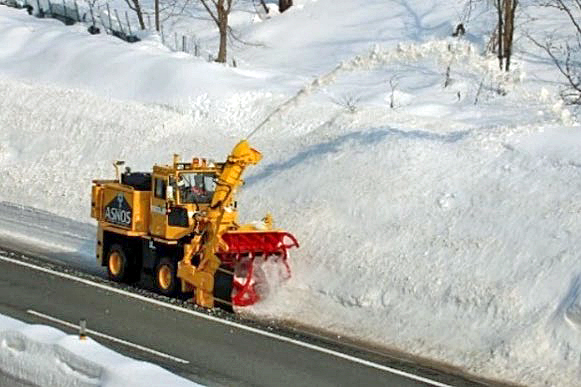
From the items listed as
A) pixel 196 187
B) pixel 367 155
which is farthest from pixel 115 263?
pixel 367 155

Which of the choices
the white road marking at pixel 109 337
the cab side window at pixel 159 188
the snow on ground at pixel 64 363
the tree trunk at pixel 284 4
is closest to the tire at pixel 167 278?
the cab side window at pixel 159 188

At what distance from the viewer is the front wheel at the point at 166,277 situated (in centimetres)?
2162

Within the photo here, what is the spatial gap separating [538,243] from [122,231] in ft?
24.1

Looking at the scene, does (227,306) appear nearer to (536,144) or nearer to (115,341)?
(115,341)

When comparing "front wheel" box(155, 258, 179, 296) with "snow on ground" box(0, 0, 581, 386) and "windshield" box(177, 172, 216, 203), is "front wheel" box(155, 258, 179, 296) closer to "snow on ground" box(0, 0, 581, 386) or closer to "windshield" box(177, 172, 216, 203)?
"windshield" box(177, 172, 216, 203)

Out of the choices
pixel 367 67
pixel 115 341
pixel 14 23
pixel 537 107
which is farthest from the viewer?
pixel 14 23

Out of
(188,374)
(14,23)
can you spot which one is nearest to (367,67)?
(14,23)

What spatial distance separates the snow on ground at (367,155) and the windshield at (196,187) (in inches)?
80.5

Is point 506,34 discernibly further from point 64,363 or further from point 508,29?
point 64,363

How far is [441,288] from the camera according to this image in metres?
20.9

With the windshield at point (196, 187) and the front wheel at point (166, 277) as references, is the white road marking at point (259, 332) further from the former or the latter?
the windshield at point (196, 187)

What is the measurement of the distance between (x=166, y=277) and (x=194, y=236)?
102 cm

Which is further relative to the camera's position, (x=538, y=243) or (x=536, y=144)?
(x=536, y=144)

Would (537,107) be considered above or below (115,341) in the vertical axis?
above
